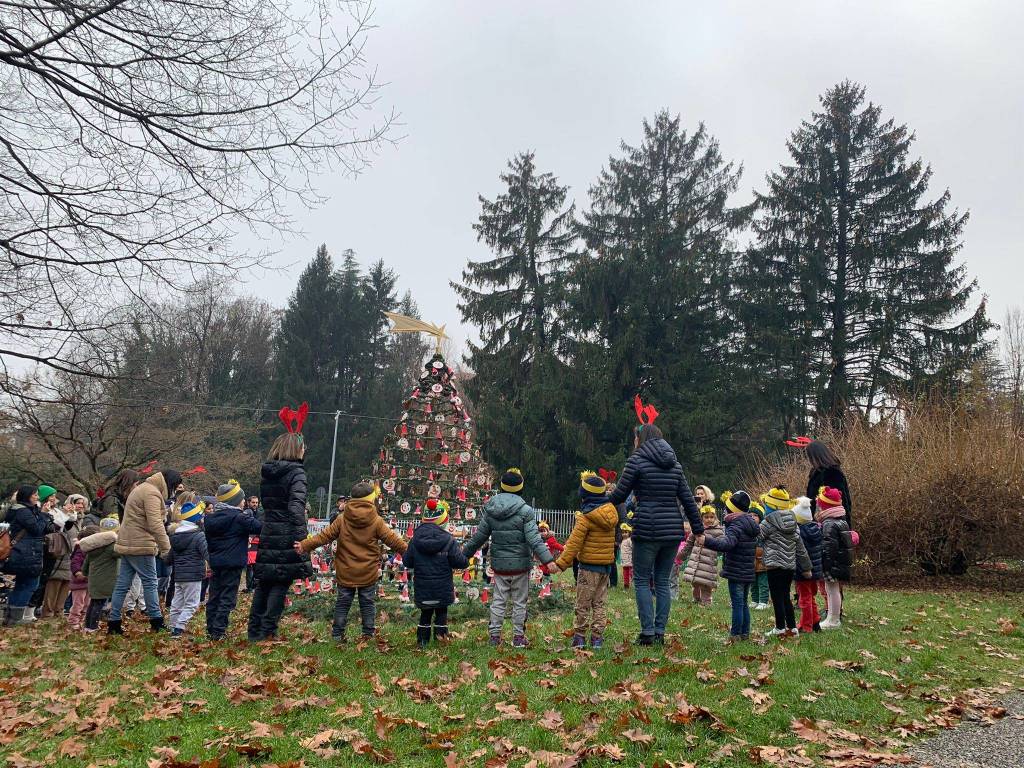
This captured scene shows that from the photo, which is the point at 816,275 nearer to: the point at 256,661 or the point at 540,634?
the point at 540,634

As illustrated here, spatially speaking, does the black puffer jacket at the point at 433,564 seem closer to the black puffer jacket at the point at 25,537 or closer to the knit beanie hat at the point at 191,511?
the knit beanie hat at the point at 191,511

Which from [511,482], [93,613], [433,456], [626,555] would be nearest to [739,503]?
[511,482]

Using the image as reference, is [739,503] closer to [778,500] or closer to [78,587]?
[778,500]

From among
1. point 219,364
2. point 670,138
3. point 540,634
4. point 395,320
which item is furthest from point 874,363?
point 219,364

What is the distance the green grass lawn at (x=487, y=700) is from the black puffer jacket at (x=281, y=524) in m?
0.73

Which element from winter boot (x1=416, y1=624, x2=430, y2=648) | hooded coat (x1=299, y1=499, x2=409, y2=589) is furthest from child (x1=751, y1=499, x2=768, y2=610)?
hooded coat (x1=299, y1=499, x2=409, y2=589)

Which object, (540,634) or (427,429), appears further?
(427,429)

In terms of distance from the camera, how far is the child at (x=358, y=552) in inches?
271

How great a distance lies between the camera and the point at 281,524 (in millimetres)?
6836

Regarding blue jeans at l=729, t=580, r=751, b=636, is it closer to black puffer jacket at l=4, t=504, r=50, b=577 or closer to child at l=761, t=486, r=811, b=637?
child at l=761, t=486, r=811, b=637

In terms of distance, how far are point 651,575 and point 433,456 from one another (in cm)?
597

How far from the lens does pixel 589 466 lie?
27578 millimetres

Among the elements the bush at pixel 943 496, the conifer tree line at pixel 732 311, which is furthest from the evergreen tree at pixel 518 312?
the bush at pixel 943 496

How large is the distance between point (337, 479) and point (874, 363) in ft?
103
